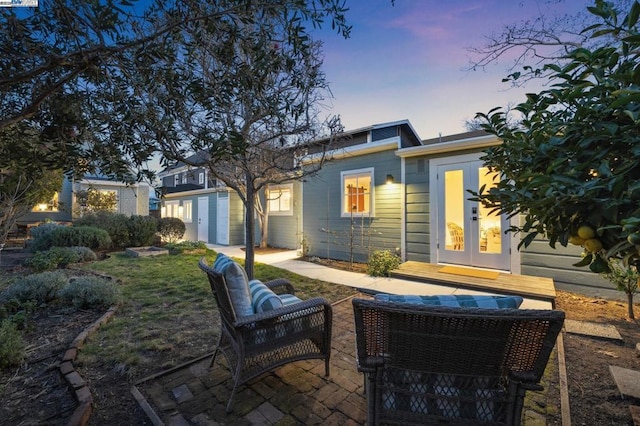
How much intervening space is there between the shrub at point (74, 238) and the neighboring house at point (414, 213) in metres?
3.87

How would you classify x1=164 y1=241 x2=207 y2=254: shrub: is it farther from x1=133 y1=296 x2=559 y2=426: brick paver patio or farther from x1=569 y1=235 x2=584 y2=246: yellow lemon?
x1=569 y1=235 x2=584 y2=246: yellow lemon

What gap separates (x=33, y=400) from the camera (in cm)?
201

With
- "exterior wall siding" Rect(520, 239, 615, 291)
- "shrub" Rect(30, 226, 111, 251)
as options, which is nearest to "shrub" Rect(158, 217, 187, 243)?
"shrub" Rect(30, 226, 111, 251)

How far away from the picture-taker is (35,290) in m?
3.77

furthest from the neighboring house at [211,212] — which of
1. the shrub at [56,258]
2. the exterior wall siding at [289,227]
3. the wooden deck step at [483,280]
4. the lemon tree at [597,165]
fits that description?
the lemon tree at [597,165]

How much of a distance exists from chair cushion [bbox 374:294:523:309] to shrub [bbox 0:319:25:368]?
10.3ft

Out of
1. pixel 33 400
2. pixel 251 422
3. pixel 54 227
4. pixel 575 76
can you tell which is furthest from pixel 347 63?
pixel 54 227

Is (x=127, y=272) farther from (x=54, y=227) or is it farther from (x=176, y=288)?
(x=54, y=227)

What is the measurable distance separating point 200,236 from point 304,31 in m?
13.5

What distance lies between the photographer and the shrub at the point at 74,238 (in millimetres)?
7906

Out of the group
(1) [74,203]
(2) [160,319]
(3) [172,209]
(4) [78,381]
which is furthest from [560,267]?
(1) [74,203]

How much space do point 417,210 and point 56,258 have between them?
8488 mm

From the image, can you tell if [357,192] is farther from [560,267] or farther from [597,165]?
[597,165]

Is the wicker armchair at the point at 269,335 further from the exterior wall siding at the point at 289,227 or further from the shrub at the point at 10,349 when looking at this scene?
the exterior wall siding at the point at 289,227
